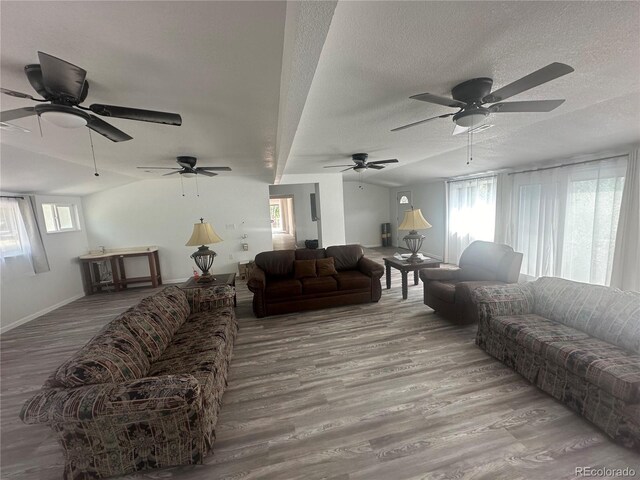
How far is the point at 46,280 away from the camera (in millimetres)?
4637

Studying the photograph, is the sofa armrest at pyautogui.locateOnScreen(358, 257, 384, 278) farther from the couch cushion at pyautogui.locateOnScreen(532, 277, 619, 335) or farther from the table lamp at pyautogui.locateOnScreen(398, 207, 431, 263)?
the couch cushion at pyautogui.locateOnScreen(532, 277, 619, 335)

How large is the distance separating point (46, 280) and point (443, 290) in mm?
6539

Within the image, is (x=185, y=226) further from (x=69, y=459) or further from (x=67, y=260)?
(x=69, y=459)

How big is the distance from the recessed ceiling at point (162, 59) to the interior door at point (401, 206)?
6.33 metres

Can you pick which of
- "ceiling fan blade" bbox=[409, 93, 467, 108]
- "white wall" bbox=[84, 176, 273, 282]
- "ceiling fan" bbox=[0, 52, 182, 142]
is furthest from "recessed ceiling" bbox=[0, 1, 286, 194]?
"white wall" bbox=[84, 176, 273, 282]

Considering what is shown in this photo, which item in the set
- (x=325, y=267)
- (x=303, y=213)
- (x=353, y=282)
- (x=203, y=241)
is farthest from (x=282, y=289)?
(x=303, y=213)

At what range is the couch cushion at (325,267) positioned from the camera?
427cm

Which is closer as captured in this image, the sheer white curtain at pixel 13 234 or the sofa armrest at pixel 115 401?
the sofa armrest at pixel 115 401

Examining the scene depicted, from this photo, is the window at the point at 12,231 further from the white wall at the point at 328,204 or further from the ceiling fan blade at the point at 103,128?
the white wall at the point at 328,204

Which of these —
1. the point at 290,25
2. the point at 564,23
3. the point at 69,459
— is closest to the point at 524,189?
the point at 564,23

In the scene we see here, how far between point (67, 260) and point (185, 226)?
2.17 m

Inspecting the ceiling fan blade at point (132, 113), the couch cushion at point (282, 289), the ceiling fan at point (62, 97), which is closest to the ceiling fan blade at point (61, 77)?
the ceiling fan at point (62, 97)

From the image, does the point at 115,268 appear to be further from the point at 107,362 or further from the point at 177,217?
the point at 107,362

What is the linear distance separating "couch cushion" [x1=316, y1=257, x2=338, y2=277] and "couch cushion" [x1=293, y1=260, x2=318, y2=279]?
0.08 metres
